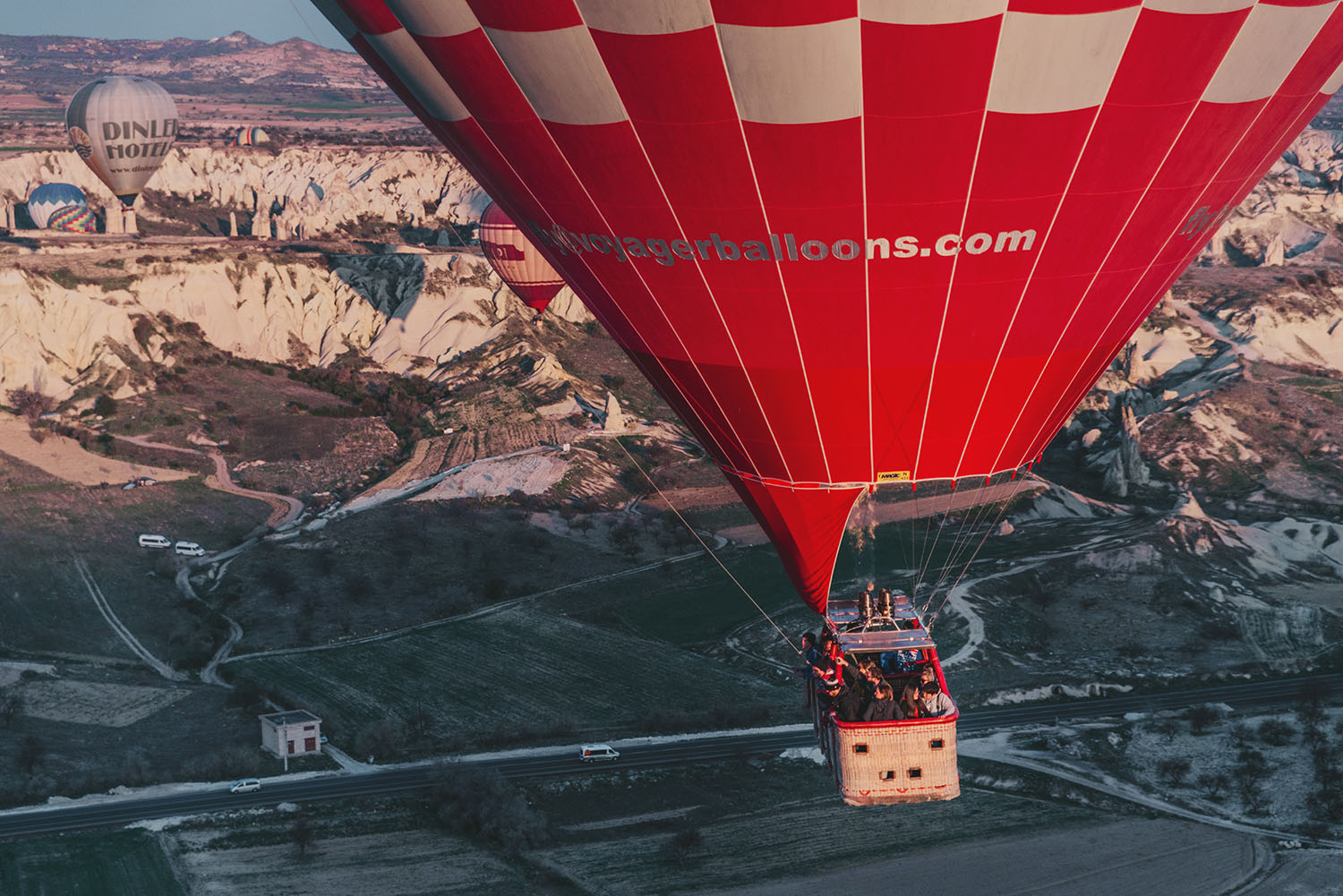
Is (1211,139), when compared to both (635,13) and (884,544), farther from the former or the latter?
(884,544)

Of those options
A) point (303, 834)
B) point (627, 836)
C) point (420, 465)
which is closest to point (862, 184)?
point (627, 836)

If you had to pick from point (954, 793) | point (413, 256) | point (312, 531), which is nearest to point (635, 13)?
point (954, 793)

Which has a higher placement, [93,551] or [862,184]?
[93,551]

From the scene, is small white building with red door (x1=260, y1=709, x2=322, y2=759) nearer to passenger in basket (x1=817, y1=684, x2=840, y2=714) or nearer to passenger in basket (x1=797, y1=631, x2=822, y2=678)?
passenger in basket (x1=797, y1=631, x2=822, y2=678)

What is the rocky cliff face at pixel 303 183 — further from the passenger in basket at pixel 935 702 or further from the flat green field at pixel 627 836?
the passenger in basket at pixel 935 702

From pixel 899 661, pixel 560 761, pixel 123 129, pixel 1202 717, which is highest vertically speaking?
pixel 123 129

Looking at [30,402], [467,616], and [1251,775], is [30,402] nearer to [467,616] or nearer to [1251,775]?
[467,616]
